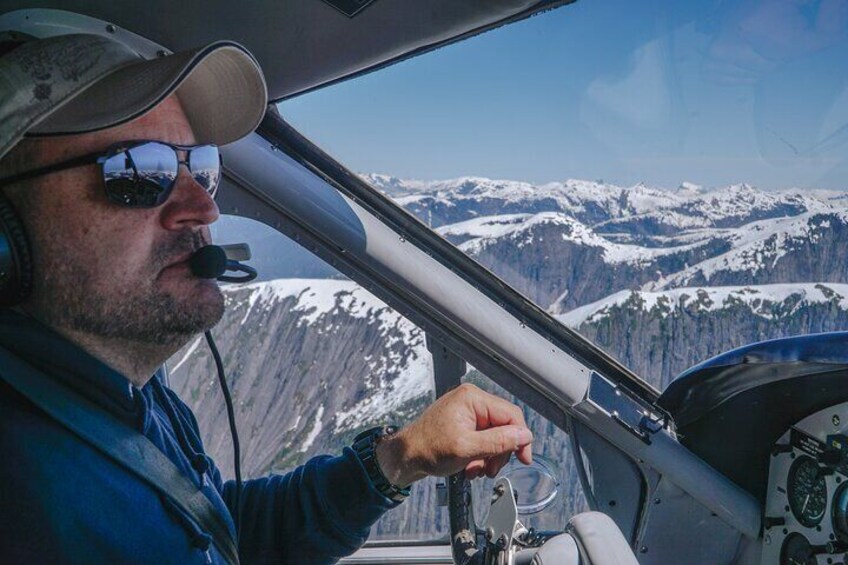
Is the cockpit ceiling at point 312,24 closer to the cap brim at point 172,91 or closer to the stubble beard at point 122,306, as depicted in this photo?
the cap brim at point 172,91

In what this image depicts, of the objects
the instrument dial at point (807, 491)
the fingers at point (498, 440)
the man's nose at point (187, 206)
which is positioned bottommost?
the fingers at point (498, 440)

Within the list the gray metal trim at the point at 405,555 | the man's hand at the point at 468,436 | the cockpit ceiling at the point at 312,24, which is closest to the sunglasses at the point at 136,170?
the cockpit ceiling at the point at 312,24

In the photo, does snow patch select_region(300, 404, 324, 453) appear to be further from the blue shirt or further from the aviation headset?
the aviation headset

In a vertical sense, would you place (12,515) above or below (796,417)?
below

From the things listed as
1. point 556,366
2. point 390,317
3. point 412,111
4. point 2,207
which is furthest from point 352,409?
point 2,207

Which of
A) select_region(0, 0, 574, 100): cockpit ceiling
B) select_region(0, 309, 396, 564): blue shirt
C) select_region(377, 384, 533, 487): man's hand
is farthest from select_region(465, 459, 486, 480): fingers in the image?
select_region(0, 0, 574, 100): cockpit ceiling

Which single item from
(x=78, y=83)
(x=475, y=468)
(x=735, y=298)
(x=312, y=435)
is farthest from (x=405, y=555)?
(x=78, y=83)

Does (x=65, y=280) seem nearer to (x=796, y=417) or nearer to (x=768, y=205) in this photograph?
(x=768, y=205)
